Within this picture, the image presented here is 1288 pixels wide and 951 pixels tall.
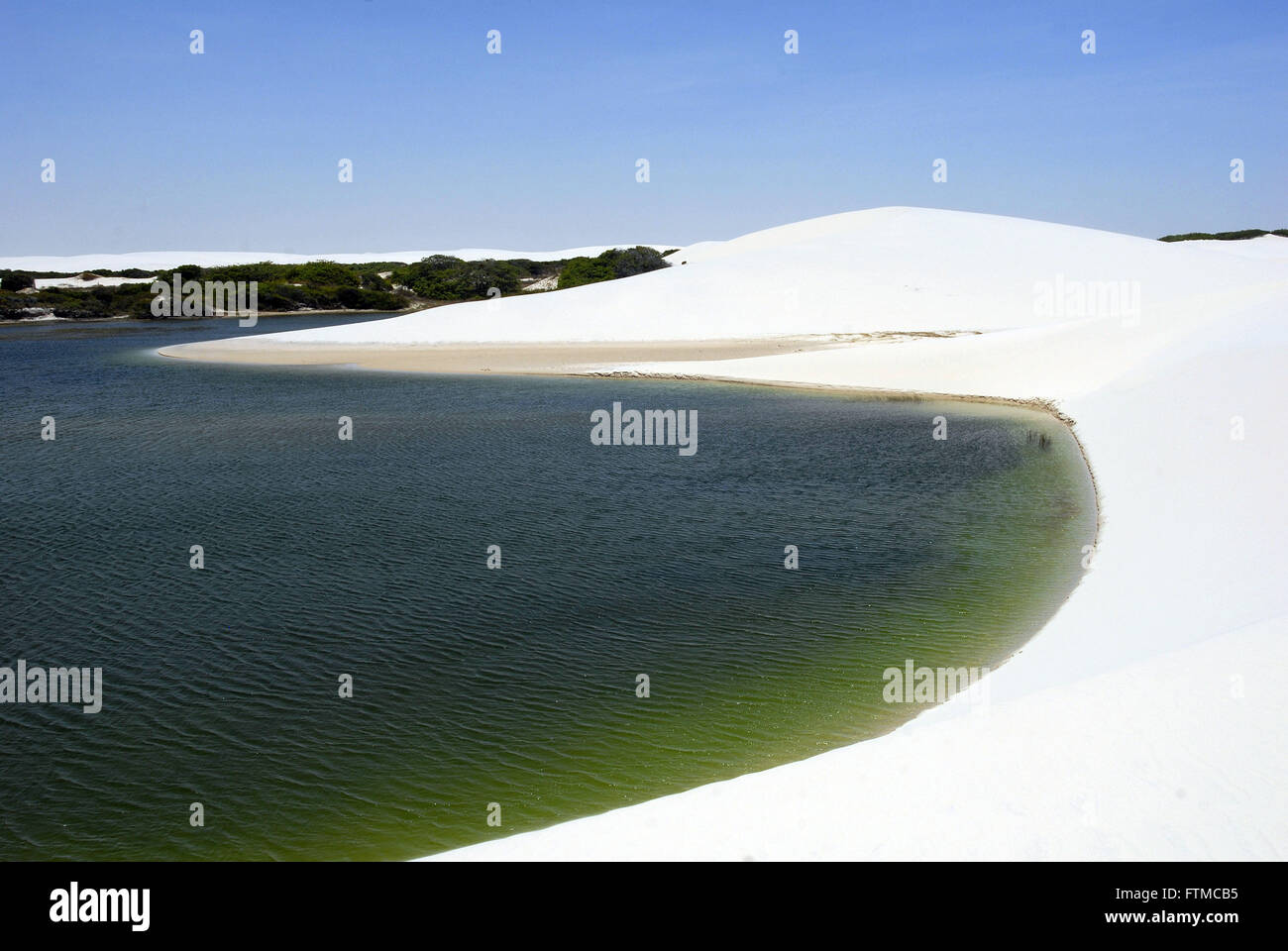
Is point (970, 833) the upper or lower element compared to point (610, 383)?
lower

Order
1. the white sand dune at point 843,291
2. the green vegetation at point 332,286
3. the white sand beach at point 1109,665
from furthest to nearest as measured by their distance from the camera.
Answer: the green vegetation at point 332,286
the white sand dune at point 843,291
the white sand beach at point 1109,665

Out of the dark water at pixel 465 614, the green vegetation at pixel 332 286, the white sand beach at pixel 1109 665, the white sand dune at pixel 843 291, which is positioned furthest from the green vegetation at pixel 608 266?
the dark water at pixel 465 614

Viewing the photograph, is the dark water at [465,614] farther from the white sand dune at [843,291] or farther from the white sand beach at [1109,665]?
the white sand dune at [843,291]

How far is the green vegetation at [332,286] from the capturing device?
8962 cm

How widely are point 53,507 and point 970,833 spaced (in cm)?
1685

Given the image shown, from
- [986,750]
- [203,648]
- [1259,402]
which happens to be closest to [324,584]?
[203,648]

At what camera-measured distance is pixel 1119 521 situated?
14594 millimetres

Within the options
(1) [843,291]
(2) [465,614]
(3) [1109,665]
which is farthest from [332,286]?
(3) [1109,665]

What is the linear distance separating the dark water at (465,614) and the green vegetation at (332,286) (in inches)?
2647

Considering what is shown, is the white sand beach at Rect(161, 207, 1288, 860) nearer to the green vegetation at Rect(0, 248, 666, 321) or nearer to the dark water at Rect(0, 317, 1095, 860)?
the dark water at Rect(0, 317, 1095, 860)

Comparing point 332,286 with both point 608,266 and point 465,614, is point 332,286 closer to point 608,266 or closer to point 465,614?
point 608,266

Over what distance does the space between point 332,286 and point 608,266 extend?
26314mm
